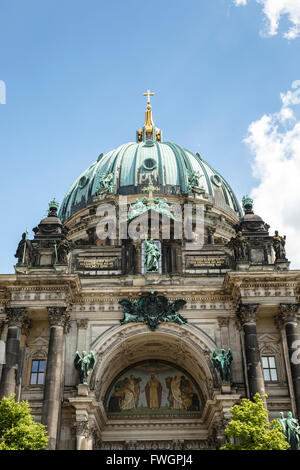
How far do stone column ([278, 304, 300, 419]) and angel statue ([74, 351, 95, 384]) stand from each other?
10.5m

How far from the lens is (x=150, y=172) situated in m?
45.9

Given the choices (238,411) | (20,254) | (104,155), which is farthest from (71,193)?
(238,411)

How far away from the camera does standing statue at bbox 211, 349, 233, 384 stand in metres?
29.5

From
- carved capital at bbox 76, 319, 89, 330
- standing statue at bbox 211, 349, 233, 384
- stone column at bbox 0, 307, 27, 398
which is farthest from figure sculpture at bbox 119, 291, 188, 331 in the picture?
stone column at bbox 0, 307, 27, 398

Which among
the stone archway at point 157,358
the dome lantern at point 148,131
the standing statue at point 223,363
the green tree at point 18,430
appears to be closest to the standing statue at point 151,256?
the stone archway at point 157,358

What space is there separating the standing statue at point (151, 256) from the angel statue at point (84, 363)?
6.16m

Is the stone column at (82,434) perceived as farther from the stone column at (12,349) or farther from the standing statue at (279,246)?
the standing statue at (279,246)

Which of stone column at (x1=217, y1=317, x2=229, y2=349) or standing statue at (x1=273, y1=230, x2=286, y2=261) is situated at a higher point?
standing statue at (x1=273, y1=230, x2=286, y2=261)

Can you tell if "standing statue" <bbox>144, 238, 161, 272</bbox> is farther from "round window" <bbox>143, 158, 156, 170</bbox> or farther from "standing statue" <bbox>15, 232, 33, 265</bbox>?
"round window" <bbox>143, 158, 156, 170</bbox>

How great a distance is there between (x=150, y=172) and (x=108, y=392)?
18.8 meters

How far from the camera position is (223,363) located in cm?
2980
